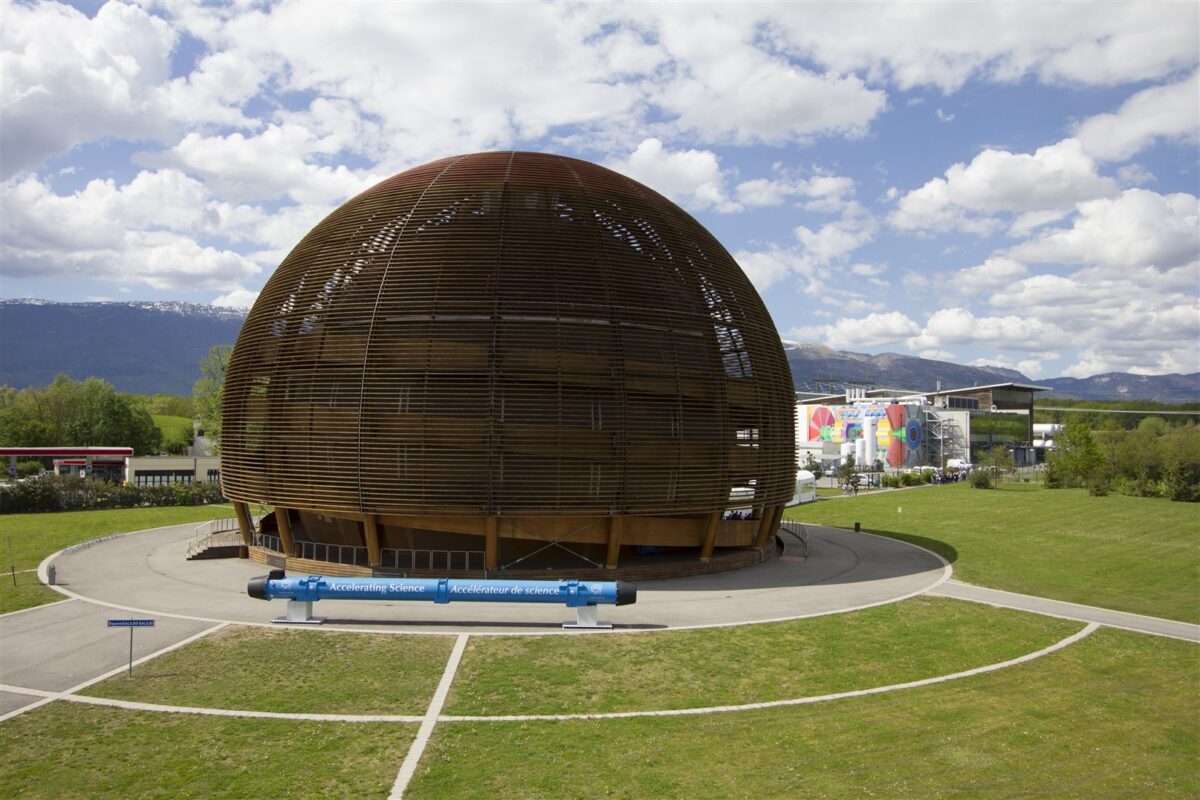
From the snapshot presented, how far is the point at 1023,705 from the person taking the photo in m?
19.0

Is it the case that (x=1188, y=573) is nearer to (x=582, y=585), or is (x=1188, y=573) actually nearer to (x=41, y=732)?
(x=582, y=585)

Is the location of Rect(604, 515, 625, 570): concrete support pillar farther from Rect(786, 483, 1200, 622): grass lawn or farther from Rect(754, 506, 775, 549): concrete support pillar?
Rect(786, 483, 1200, 622): grass lawn

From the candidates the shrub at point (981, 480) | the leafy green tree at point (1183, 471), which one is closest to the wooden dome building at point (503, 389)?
the leafy green tree at point (1183, 471)

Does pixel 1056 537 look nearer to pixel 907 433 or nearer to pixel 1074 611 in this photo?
pixel 1074 611

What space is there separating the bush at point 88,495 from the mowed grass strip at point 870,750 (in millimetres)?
57349

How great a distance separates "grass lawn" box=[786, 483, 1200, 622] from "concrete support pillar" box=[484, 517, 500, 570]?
20.8 metres

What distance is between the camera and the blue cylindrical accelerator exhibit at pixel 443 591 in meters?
25.4

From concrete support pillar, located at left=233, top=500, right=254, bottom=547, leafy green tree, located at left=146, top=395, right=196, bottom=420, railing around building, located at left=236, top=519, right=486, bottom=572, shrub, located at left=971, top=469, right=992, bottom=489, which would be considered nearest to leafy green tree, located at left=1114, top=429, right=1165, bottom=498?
shrub, located at left=971, top=469, right=992, bottom=489

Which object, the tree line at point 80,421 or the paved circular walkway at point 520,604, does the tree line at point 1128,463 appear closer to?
the paved circular walkway at point 520,604

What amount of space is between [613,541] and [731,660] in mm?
10198

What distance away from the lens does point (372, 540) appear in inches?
1230

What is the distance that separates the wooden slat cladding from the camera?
29984 millimetres

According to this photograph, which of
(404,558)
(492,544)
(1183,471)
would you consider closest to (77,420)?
(404,558)

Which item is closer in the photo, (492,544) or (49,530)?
(492,544)
